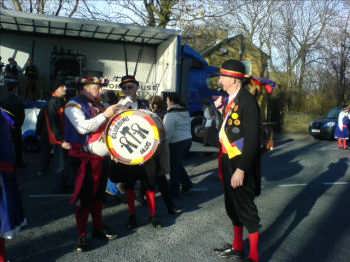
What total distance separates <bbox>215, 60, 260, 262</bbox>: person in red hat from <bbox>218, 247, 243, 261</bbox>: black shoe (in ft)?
0.50

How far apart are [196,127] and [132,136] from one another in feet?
29.9

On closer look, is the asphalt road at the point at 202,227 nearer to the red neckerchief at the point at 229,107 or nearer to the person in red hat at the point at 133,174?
the person in red hat at the point at 133,174

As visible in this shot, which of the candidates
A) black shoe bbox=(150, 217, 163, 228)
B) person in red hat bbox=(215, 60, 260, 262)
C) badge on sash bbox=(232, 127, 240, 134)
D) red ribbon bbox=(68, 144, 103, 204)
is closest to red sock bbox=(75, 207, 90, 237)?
red ribbon bbox=(68, 144, 103, 204)

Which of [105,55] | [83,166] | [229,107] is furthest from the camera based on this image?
[105,55]

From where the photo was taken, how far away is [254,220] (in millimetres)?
3709

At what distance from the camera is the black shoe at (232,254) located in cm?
409

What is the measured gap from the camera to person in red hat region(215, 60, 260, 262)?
3553 mm

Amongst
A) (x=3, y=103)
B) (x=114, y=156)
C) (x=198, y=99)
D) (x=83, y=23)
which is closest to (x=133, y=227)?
(x=114, y=156)

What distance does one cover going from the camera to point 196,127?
13281 mm

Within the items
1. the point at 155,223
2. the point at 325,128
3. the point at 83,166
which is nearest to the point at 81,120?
the point at 83,166

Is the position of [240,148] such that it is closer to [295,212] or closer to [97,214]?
[97,214]

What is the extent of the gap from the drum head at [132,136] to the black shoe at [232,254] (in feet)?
4.04

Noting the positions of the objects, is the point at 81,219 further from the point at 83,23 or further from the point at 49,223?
the point at 83,23

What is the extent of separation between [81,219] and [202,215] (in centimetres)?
202
